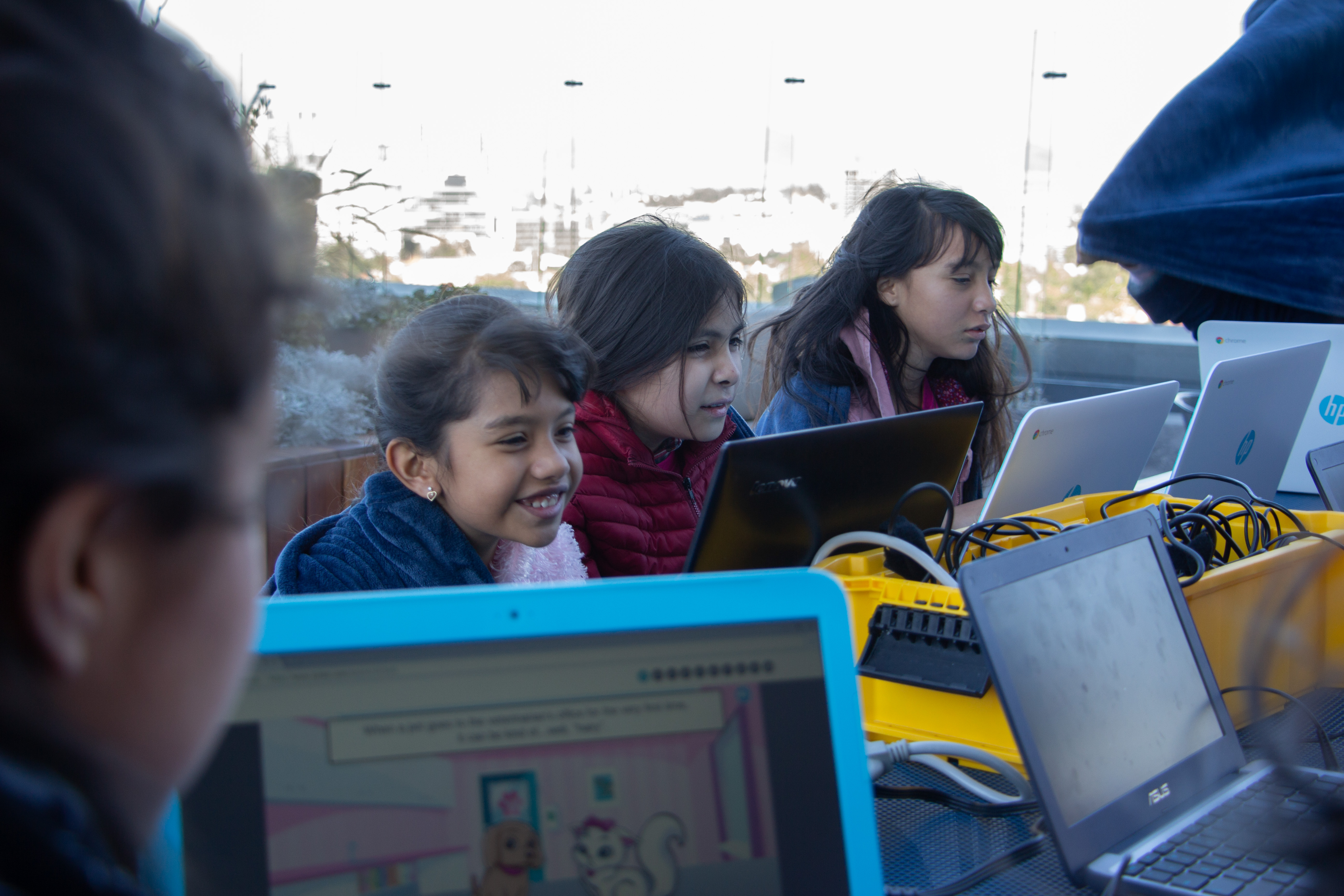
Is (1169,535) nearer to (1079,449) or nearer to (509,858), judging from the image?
(1079,449)

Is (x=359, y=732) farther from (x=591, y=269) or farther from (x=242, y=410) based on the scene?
(x=591, y=269)

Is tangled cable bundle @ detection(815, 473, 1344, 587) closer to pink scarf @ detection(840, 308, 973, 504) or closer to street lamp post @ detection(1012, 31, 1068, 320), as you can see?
pink scarf @ detection(840, 308, 973, 504)

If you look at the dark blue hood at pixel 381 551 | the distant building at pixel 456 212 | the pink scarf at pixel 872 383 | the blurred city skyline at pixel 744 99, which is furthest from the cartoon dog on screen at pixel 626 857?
the distant building at pixel 456 212

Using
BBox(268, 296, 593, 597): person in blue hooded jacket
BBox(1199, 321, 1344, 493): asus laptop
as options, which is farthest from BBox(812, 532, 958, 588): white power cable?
BBox(1199, 321, 1344, 493): asus laptop

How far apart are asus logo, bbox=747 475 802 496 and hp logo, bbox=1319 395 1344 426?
65.1 inches

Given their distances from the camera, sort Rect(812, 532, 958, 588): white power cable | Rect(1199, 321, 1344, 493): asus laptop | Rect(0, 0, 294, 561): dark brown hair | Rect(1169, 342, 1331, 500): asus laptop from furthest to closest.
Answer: Rect(1199, 321, 1344, 493): asus laptop < Rect(1169, 342, 1331, 500): asus laptop < Rect(812, 532, 958, 588): white power cable < Rect(0, 0, 294, 561): dark brown hair

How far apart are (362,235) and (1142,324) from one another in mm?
3189

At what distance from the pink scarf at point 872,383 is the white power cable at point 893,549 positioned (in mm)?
1082

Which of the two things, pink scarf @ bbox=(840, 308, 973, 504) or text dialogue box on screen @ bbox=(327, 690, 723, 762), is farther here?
pink scarf @ bbox=(840, 308, 973, 504)

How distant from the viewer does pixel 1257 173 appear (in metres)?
2.16

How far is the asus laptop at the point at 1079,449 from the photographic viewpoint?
1.39 metres

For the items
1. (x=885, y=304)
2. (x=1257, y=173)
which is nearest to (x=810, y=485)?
(x=885, y=304)

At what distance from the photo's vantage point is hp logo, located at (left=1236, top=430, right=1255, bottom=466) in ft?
5.93

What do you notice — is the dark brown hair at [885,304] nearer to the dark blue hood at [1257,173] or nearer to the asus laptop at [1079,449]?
the dark blue hood at [1257,173]
